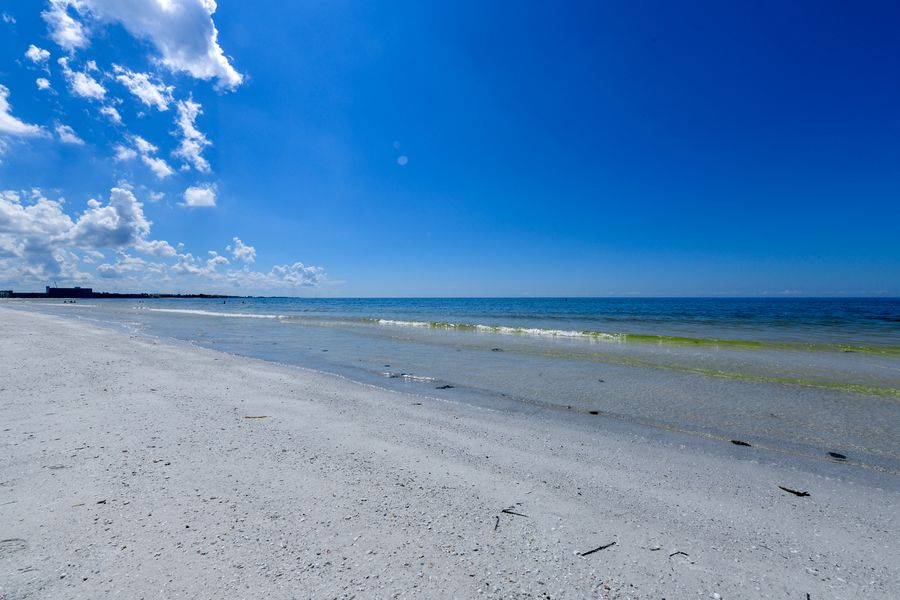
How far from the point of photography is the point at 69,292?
163m

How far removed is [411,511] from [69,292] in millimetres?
223337

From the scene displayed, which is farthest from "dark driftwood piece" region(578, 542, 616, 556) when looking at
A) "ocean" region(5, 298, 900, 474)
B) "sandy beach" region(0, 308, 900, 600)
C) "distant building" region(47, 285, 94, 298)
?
"distant building" region(47, 285, 94, 298)

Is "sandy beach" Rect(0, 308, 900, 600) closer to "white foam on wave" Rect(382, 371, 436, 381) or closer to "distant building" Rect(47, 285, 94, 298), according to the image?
"white foam on wave" Rect(382, 371, 436, 381)

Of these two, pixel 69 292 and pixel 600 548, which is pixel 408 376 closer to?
pixel 600 548

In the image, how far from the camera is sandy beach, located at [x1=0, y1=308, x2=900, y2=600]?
2842mm

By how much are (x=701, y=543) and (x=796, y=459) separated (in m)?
3.49

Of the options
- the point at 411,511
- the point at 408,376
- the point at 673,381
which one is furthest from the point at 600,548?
the point at 673,381

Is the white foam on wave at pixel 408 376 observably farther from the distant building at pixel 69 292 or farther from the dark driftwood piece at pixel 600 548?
the distant building at pixel 69 292

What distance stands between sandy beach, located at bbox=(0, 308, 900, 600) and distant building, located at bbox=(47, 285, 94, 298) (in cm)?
20258

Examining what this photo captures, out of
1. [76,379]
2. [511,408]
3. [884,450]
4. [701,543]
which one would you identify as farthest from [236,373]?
[884,450]

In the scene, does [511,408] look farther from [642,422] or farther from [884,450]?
[884,450]

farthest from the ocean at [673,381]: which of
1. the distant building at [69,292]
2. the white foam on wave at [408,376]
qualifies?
the distant building at [69,292]

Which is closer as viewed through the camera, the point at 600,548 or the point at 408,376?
the point at 600,548

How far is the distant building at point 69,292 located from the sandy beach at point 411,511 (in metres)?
203
